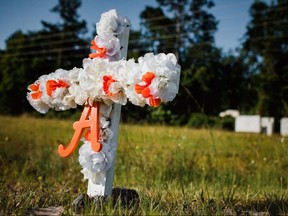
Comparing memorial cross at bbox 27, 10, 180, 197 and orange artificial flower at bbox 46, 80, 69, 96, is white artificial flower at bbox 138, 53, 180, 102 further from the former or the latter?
orange artificial flower at bbox 46, 80, 69, 96

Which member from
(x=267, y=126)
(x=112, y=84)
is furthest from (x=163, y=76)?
(x=267, y=126)

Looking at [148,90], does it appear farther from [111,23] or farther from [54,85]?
[54,85]

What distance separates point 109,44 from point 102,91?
34cm

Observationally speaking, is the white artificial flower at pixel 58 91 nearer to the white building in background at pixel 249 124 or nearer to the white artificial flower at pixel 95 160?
the white artificial flower at pixel 95 160

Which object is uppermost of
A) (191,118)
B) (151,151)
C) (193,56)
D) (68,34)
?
(68,34)

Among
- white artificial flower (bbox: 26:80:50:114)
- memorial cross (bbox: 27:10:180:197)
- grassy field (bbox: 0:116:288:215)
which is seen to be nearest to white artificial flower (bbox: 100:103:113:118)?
memorial cross (bbox: 27:10:180:197)

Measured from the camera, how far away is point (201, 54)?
30359 millimetres

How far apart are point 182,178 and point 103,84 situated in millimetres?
2633

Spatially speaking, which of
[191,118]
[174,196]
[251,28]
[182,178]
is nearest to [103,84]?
[174,196]

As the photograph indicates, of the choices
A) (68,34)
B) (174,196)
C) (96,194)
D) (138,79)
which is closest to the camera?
(138,79)

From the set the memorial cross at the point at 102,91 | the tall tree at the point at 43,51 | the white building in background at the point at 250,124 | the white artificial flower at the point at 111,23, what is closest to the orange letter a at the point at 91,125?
the memorial cross at the point at 102,91

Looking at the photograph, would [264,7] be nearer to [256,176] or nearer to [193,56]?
[193,56]

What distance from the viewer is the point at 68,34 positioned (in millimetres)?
34875

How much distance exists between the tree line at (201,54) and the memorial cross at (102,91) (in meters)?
23.4
